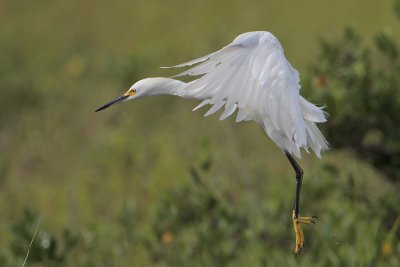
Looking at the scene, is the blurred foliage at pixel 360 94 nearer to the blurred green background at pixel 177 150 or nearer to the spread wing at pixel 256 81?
the blurred green background at pixel 177 150

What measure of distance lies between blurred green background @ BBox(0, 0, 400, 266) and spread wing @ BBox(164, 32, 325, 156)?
1463mm

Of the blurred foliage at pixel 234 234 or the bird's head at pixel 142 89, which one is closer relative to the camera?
the bird's head at pixel 142 89

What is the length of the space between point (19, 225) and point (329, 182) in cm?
219

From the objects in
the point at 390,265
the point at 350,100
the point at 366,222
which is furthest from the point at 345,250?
the point at 350,100

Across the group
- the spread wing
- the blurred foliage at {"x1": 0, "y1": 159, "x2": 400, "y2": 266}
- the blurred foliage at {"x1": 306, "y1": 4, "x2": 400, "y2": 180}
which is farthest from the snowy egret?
the blurred foliage at {"x1": 306, "y1": 4, "x2": 400, "y2": 180}

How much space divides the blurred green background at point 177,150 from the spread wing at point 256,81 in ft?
Answer: 4.80

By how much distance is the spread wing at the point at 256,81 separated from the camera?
3.72m

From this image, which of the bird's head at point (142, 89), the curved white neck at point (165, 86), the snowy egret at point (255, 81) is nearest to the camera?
the snowy egret at point (255, 81)

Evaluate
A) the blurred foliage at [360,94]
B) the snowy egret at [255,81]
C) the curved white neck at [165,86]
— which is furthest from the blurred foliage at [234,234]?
the snowy egret at [255,81]

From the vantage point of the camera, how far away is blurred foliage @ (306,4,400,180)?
5531 millimetres

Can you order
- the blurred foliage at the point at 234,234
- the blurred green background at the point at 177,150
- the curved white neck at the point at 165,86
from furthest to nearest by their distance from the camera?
the blurred green background at the point at 177,150
the blurred foliage at the point at 234,234
the curved white neck at the point at 165,86

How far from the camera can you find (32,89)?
1137cm

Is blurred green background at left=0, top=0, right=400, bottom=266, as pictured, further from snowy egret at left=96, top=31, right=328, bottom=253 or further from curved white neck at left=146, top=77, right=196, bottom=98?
snowy egret at left=96, top=31, right=328, bottom=253

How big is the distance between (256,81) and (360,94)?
195cm
